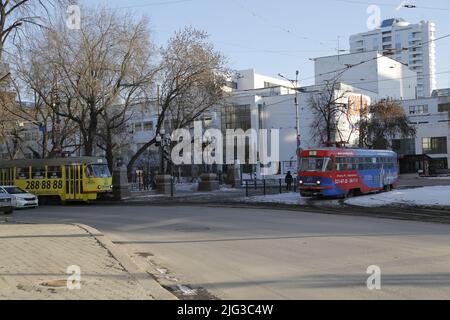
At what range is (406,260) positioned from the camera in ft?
34.8

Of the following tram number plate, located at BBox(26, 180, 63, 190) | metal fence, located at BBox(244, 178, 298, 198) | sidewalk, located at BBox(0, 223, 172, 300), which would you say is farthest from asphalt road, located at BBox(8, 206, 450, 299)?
metal fence, located at BBox(244, 178, 298, 198)

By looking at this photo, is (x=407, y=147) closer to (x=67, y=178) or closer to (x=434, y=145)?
(x=434, y=145)

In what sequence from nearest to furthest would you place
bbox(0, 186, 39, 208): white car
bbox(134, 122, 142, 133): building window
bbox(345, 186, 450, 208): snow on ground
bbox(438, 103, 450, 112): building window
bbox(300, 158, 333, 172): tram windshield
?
bbox(345, 186, 450, 208): snow on ground → bbox(300, 158, 333, 172): tram windshield → bbox(0, 186, 39, 208): white car → bbox(438, 103, 450, 112): building window → bbox(134, 122, 142, 133): building window

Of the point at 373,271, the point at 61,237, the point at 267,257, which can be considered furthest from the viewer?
the point at 61,237

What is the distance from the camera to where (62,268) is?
952 centimetres

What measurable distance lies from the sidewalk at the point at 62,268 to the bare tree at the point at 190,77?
27.7 meters

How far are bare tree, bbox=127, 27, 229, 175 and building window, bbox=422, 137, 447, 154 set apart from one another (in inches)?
2488

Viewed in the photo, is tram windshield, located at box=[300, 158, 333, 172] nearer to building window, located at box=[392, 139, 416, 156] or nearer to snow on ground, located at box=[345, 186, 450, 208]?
snow on ground, located at box=[345, 186, 450, 208]

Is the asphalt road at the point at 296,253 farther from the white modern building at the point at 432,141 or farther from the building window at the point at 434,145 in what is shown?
the building window at the point at 434,145

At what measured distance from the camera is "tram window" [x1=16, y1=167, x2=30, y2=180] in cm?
3725
